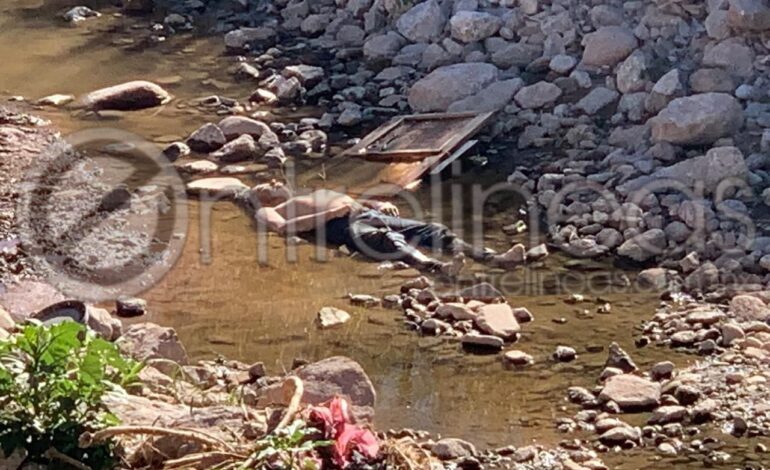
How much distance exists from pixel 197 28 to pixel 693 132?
15.4 ft

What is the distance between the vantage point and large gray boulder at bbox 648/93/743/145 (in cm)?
694

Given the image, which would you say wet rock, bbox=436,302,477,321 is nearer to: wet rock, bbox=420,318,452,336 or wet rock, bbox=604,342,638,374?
wet rock, bbox=420,318,452,336

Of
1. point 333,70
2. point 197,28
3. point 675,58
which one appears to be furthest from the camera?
point 197,28

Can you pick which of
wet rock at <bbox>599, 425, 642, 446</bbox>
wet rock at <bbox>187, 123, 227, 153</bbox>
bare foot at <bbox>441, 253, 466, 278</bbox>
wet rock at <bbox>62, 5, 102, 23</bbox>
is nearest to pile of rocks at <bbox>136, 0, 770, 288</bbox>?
bare foot at <bbox>441, 253, 466, 278</bbox>

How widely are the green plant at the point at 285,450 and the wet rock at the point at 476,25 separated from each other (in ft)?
17.7

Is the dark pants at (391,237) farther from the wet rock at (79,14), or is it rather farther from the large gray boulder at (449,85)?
the wet rock at (79,14)

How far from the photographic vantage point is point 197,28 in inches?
410

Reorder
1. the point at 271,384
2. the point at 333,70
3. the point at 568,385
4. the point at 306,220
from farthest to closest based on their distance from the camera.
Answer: the point at 333,70 < the point at 306,220 < the point at 568,385 < the point at 271,384

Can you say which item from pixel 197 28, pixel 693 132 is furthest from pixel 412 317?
pixel 197 28

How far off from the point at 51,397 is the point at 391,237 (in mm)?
3142

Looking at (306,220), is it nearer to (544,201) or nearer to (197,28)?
(544,201)

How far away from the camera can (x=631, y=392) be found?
4.90 metres

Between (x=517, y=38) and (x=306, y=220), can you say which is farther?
(x=517, y=38)

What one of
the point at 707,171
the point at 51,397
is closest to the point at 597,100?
the point at 707,171
